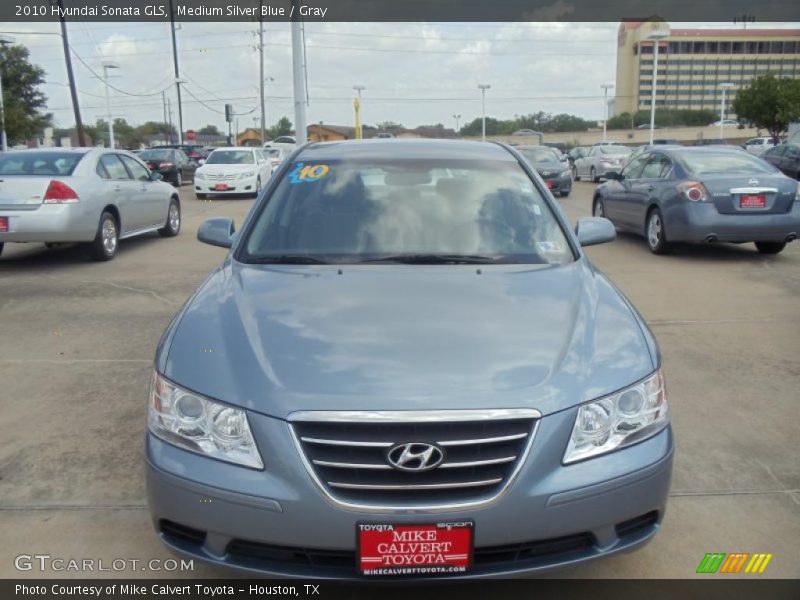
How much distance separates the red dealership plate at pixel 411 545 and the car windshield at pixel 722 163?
8.57 metres

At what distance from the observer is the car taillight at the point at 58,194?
8875mm

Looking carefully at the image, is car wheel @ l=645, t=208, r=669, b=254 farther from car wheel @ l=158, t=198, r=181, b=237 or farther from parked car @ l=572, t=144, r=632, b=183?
parked car @ l=572, t=144, r=632, b=183

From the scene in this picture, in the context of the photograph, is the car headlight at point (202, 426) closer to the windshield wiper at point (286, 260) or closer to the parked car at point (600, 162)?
the windshield wiper at point (286, 260)

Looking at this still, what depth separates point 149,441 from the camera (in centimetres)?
256

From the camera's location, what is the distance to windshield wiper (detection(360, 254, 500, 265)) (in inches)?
134

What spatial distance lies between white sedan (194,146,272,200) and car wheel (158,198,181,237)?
8.56 metres

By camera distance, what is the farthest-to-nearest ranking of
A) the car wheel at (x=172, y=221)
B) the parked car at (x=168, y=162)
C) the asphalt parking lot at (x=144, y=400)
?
the parked car at (x=168, y=162), the car wheel at (x=172, y=221), the asphalt parking lot at (x=144, y=400)

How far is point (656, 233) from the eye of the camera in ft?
32.9

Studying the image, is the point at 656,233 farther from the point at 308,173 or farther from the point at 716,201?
the point at 308,173

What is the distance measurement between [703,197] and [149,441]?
838 cm

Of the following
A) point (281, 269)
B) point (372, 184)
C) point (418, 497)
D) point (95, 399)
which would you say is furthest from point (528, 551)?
point (95, 399)

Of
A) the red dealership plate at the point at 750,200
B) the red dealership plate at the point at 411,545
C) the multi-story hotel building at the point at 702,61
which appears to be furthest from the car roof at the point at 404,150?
the multi-story hotel building at the point at 702,61

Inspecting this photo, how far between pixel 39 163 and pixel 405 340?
8.40 meters

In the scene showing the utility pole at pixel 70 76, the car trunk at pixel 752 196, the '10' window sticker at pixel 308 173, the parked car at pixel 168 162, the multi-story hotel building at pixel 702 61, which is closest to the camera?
the '10' window sticker at pixel 308 173
